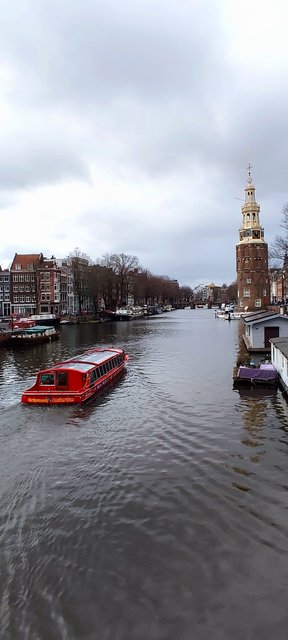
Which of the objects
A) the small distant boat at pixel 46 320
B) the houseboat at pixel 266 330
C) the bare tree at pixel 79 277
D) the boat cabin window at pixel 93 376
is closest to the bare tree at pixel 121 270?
the bare tree at pixel 79 277

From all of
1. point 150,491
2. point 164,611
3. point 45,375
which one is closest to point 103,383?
point 45,375

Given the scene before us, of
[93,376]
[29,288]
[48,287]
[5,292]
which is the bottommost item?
[93,376]

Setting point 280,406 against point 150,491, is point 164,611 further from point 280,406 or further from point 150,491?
point 280,406

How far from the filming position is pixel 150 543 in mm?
12000

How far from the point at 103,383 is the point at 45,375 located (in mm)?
5105

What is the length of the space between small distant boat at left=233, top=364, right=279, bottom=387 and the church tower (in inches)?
3876

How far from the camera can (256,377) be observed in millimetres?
30547

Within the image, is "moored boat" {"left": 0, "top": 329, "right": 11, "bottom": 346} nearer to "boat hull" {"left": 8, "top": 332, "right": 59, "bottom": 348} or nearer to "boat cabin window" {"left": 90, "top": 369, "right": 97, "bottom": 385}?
"boat hull" {"left": 8, "top": 332, "right": 59, "bottom": 348}

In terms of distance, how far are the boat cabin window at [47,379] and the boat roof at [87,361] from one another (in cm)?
42

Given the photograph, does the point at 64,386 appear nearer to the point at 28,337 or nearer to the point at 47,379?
the point at 47,379

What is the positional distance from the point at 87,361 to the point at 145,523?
65.1 feet

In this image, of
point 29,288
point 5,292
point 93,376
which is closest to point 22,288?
point 29,288

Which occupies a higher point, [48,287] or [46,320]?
[48,287]

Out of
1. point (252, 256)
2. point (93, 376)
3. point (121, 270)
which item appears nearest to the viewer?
point (93, 376)
